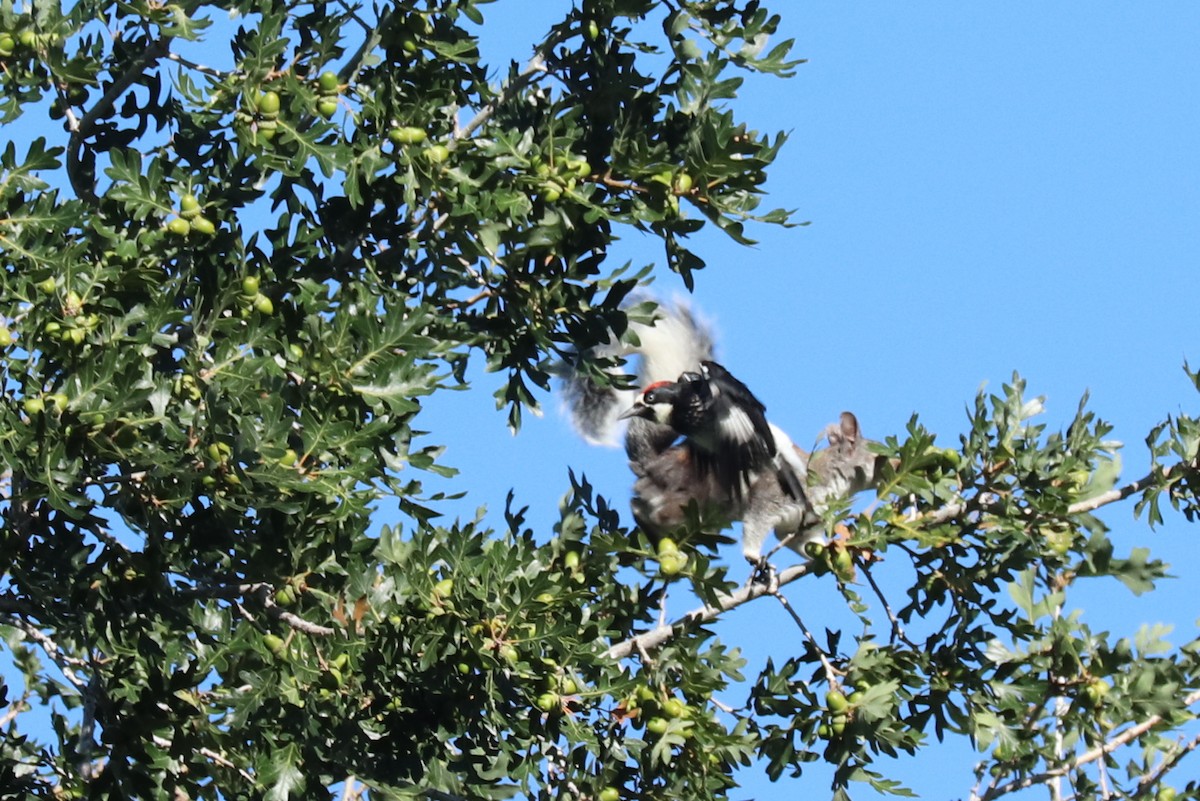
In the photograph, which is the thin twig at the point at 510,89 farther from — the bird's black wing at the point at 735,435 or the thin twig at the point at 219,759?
the thin twig at the point at 219,759

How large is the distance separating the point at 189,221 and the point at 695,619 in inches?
89.3

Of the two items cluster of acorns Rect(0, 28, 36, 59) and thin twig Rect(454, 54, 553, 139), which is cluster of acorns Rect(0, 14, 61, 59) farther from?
thin twig Rect(454, 54, 553, 139)

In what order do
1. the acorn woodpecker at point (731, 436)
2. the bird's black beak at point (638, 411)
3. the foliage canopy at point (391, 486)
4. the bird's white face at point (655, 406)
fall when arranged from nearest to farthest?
the foliage canopy at point (391, 486) < the acorn woodpecker at point (731, 436) < the bird's white face at point (655, 406) < the bird's black beak at point (638, 411)

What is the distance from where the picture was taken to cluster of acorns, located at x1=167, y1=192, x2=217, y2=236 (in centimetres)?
580

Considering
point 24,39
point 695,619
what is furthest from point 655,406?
point 24,39

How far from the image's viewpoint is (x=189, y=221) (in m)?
5.83

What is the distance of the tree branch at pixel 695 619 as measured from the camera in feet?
19.3

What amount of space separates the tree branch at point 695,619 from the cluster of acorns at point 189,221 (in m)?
2.05

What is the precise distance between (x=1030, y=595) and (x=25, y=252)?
358 centimetres

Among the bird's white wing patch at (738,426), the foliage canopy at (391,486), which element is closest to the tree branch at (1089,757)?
the foliage canopy at (391,486)

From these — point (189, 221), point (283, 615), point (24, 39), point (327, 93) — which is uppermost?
point (24, 39)

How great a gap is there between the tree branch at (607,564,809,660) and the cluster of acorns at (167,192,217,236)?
205 cm

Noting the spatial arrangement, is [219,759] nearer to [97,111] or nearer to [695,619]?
[695,619]

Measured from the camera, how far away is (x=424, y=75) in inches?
245
